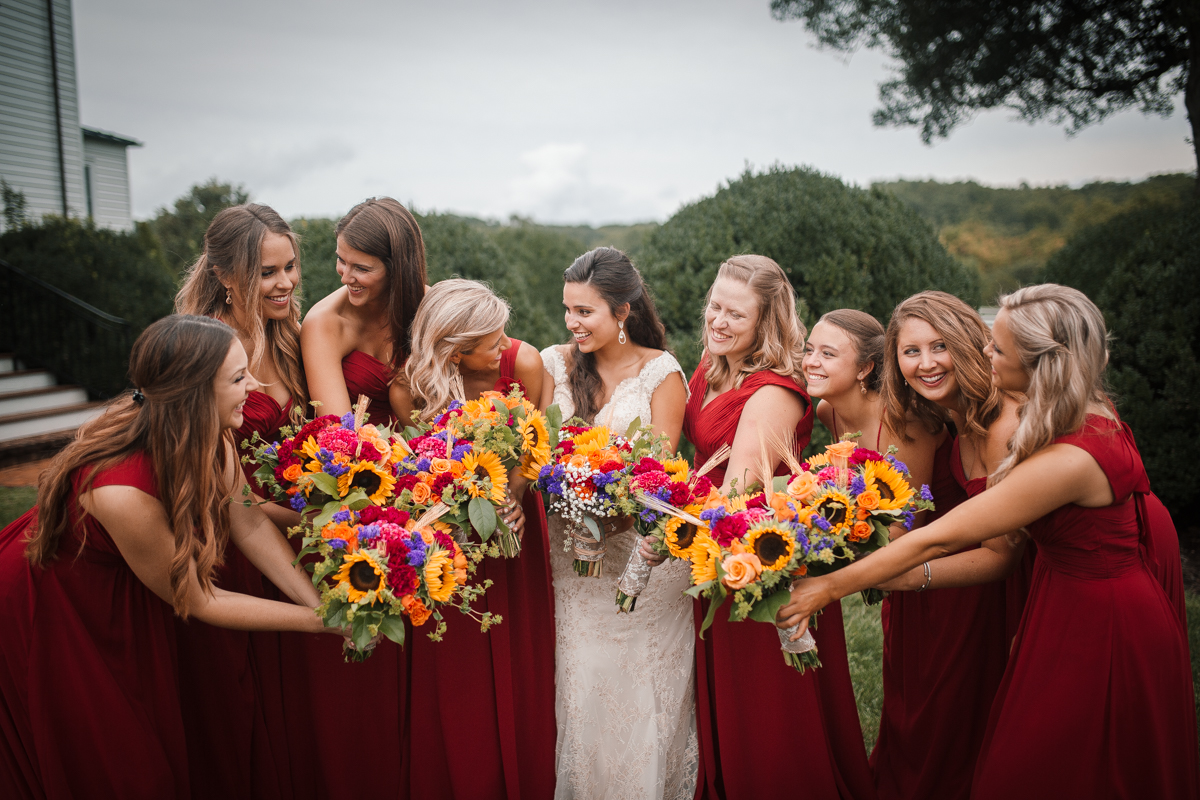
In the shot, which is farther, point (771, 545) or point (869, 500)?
point (869, 500)

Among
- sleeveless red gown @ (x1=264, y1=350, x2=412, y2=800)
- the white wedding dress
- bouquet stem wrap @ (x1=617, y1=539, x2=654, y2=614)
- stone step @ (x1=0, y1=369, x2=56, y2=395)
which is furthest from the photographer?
stone step @ (x1=0, y1=369, x2=56, y2=395)

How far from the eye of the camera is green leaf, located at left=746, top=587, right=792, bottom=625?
8.35ft

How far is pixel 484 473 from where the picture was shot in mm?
3055

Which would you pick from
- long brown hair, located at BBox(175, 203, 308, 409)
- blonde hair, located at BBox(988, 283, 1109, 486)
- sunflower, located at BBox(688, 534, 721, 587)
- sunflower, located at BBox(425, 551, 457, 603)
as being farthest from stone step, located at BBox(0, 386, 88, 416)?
blonde hair, located at BBox(988, 283, 1109, 486)

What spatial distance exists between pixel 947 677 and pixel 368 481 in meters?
2.84

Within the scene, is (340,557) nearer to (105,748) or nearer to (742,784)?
(105,748)

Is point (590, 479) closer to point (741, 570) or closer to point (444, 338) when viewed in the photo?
point (741, 570)

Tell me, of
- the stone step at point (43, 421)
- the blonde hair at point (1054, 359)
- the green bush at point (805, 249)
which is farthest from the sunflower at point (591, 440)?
the stone step at point (43, 421)

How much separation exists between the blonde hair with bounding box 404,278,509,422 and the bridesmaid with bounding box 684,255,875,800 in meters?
1.16

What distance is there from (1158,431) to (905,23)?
21.1 ft

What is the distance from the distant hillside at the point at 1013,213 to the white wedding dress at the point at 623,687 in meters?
16.9

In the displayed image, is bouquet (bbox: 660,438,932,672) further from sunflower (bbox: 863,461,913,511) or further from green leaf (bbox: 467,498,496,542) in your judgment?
green leaf (bbox: 467,498,496,542)

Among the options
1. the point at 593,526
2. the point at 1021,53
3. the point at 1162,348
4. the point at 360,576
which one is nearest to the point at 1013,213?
the point at 1021,53

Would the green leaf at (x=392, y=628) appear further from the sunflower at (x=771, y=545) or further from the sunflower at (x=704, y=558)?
the sunflower at (x=771, y=545)
